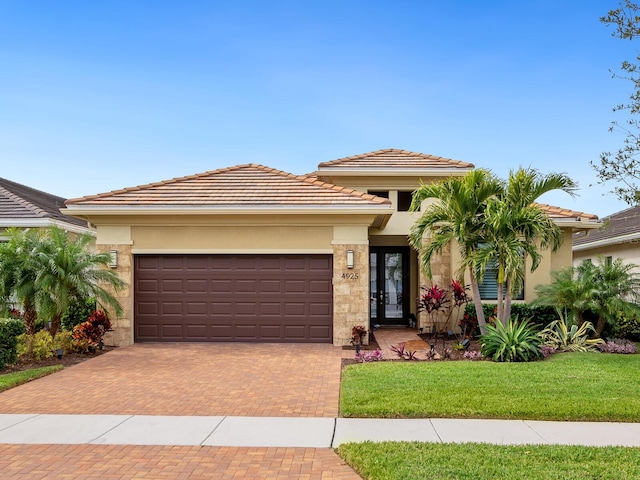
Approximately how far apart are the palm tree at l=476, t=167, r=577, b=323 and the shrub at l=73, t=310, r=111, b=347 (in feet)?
31.1

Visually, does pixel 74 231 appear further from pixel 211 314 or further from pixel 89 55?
pixel 211 314

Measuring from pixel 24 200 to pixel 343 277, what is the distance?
12.6 meters

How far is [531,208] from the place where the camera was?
11359 mm

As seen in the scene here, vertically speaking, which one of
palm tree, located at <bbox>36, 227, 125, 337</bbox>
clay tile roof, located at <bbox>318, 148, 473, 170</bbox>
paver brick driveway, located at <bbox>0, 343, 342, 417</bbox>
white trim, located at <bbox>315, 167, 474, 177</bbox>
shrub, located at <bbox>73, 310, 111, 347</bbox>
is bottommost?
paver brick driveway, located at <bbox>0, 343, 342, 417</bbox>

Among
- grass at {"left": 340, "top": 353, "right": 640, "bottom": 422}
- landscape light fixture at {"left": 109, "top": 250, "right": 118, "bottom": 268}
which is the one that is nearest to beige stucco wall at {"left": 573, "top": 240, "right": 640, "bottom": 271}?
grass at {"left": 340, "top": 353, "right": 640, "bottom": 422}

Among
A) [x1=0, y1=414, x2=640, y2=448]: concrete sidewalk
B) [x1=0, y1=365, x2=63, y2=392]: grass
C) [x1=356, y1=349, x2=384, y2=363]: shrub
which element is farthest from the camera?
[x1=356, y1=349, x2=384, y2=363]: shrub

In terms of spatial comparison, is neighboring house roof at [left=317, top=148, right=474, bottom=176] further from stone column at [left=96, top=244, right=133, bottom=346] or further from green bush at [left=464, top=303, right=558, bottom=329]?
stone column at [left=96, top=244, right=133, bottom=346]

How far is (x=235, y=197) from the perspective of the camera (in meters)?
13.2

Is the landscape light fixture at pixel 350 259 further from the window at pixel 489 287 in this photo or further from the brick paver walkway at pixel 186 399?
the window at pixel 489 287

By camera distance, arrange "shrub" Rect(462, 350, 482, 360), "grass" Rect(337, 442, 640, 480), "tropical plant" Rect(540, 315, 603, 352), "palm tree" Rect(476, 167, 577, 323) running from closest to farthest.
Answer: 1. "grass" Rect(337, 442, 640, 480)
2. "shrub" Rect(462, 350, 482, 360)
3. "palm tree" Rect(476, 167, 577, 323)
4. "tropical plant" Rect(540, 315, 603, 352)

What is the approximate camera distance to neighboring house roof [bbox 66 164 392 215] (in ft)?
41.7

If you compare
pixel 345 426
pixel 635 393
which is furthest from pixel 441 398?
pixel 635 393

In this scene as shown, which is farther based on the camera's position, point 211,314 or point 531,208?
point 211,314

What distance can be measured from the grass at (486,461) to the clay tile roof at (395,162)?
11823 mm
